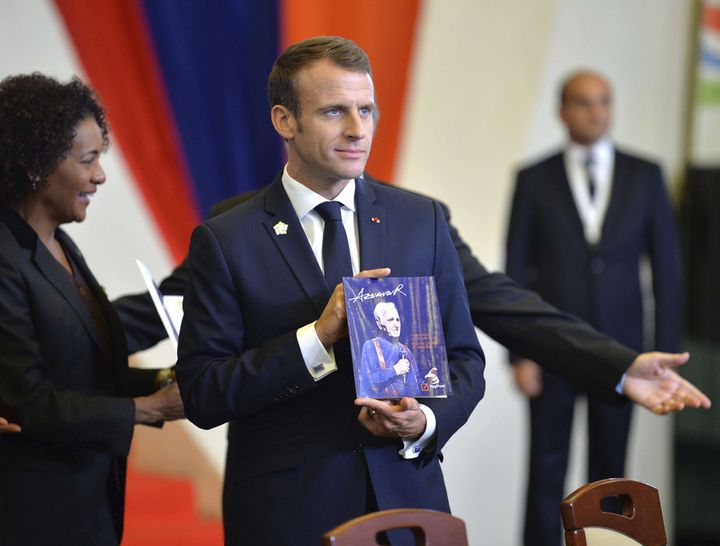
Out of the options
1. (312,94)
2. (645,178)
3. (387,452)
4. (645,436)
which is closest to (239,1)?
(645,178)

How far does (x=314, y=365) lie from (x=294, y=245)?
262 mm

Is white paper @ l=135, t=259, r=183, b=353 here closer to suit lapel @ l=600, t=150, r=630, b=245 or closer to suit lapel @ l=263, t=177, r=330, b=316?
suit lapel @ l=263, t=177, r=330, b=316

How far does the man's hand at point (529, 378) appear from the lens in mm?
4324

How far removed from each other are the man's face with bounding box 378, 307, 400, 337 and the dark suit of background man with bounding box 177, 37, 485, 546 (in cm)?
13

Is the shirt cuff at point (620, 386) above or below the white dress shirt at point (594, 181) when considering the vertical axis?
below

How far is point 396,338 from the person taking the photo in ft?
6.61

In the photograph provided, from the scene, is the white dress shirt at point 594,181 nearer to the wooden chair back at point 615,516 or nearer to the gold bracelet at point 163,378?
the gold bracelet at point 163,378

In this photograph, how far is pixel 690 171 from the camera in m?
6.00

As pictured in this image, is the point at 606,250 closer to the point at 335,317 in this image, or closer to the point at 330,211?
the point at 330,211

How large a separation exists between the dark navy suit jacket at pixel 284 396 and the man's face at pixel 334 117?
0.43ft

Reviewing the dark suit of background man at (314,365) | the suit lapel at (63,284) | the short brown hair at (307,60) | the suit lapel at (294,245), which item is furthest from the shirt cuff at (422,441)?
the suit lapel at (63,284)

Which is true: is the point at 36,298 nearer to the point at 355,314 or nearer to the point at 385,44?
the point at 355,314

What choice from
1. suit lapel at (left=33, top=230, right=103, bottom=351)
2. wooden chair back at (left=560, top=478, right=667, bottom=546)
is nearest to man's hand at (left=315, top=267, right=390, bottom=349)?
wooden chair back at (left=560, top=478, right=667, bottom=546)

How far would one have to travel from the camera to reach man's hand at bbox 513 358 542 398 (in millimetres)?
4324
